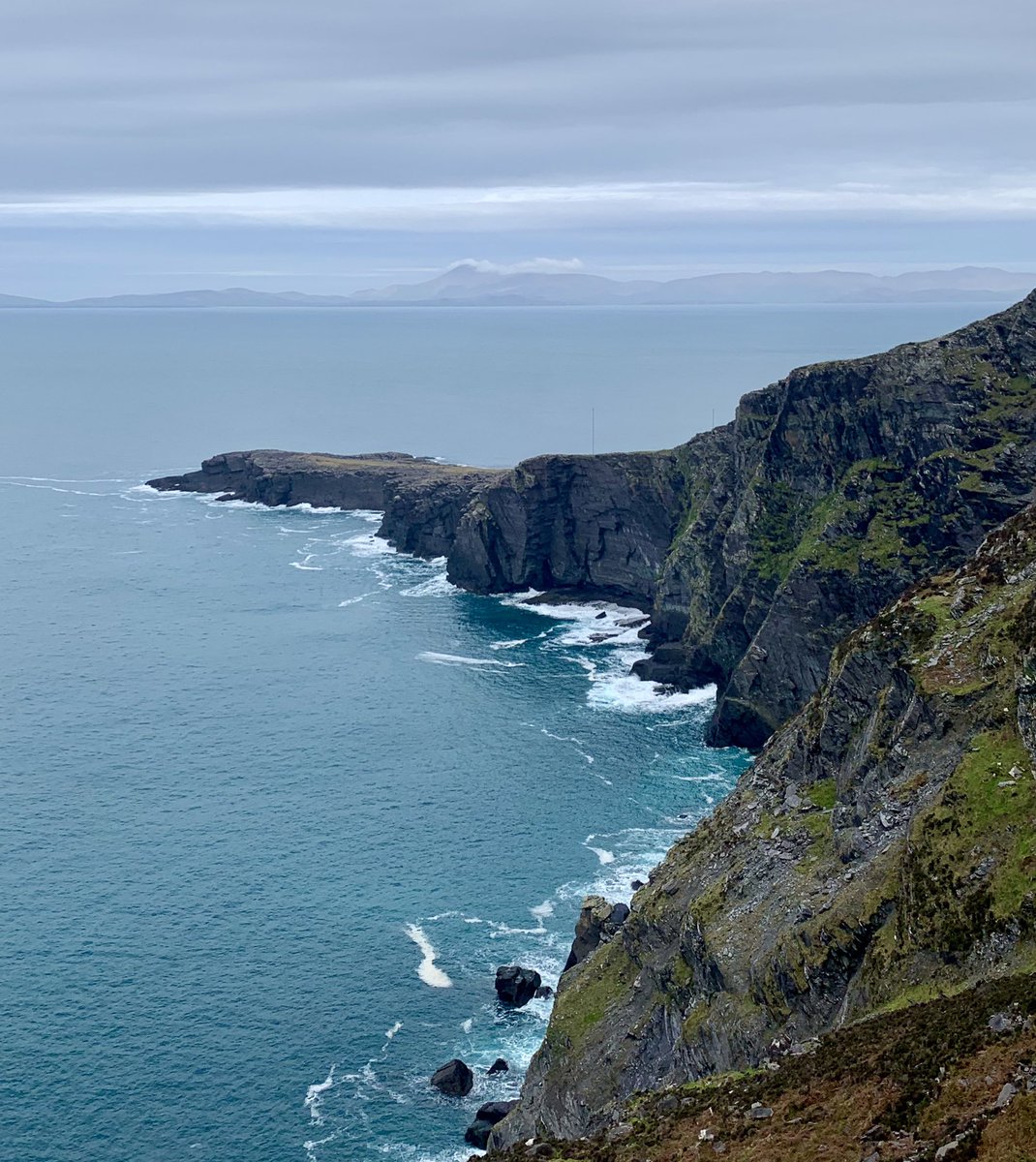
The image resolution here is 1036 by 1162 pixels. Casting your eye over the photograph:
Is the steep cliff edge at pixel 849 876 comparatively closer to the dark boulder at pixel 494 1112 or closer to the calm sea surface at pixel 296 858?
the dark boulder at pixel 494 1112

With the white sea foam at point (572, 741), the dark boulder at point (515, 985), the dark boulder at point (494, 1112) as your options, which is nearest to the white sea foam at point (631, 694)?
the white sea foam at point (572, 741)

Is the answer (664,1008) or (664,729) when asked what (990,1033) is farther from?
(664,729)

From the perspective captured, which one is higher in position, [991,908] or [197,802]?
[991,908]

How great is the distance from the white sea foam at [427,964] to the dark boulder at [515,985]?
3962mm

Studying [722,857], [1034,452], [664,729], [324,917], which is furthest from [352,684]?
[722,857]

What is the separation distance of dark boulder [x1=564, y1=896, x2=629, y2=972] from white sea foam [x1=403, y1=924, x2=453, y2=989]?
9390mm

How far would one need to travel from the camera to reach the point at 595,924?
90.0 m

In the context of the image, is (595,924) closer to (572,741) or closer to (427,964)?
(427,964)

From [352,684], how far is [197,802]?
38.5 m

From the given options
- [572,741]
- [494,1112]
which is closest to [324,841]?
[572,741]

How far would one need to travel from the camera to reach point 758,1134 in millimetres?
45844

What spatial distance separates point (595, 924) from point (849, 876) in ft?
Result: 91.2

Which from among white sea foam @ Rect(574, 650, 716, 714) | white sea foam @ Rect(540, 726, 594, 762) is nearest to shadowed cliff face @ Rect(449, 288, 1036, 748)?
white sea foam @ Rect(574, 650, 716, 714)

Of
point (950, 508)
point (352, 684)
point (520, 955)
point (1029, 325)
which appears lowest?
point (520, 955)
